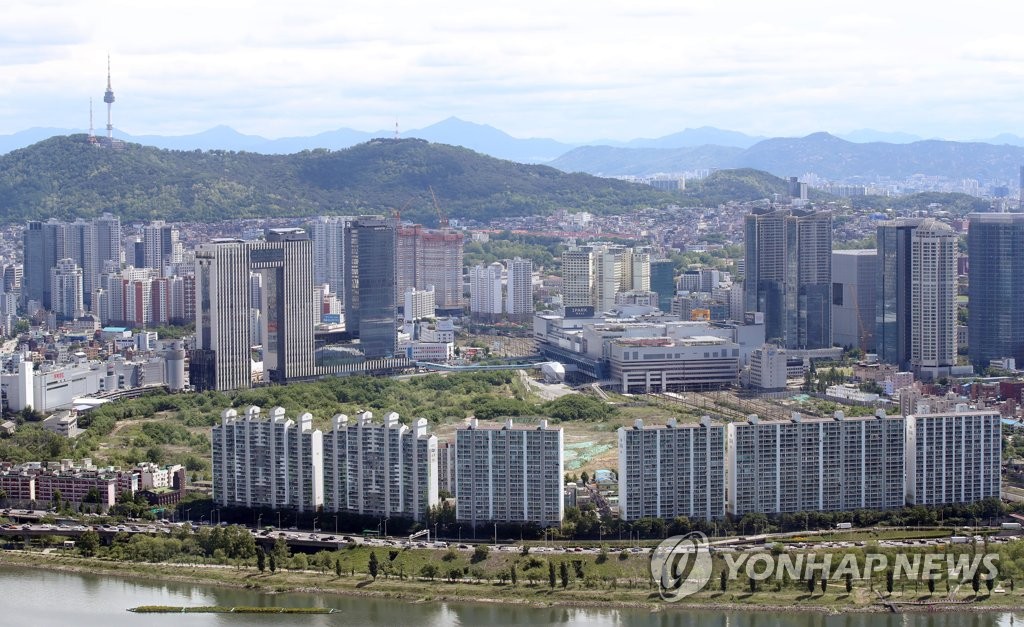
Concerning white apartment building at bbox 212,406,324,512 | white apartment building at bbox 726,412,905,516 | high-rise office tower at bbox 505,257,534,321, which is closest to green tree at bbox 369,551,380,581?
white apartment building at bbox 212,406,324,512

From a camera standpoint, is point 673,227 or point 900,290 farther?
point 673,227

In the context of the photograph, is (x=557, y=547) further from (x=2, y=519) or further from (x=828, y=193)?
(x=828, y=193)

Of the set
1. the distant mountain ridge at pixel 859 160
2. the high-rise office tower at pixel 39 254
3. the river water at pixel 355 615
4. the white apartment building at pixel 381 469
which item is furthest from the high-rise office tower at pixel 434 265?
the distant mountain ridge at pixel 859 160

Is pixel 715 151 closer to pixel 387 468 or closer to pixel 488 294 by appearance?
pixel 488 294

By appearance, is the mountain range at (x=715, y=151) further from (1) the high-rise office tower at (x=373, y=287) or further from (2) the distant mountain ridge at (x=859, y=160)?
(1) the high-rise office tower at (x=373, y=287)

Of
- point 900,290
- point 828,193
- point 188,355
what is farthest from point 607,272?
point 828,193

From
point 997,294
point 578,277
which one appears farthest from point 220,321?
point 997,294

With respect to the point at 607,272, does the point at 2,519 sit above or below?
below
